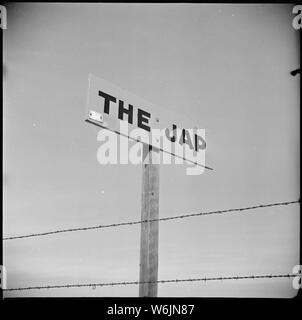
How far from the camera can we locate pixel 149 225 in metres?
2.00

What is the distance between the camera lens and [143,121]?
1976mm

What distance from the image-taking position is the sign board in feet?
6.09

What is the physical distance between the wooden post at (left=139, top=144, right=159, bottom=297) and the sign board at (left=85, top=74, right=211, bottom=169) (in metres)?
0.08

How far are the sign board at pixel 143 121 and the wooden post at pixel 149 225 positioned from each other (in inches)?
3.1

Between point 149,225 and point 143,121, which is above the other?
point 143,121

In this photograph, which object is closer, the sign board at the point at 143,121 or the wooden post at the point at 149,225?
the sign board at the point at 143,121

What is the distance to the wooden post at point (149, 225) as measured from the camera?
1969 millimetres

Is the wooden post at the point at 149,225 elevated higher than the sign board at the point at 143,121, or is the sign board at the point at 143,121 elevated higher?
the sign board at the point at 143,121

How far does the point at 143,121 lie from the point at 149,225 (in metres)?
0.42

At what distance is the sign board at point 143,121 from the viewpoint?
6.09ft
